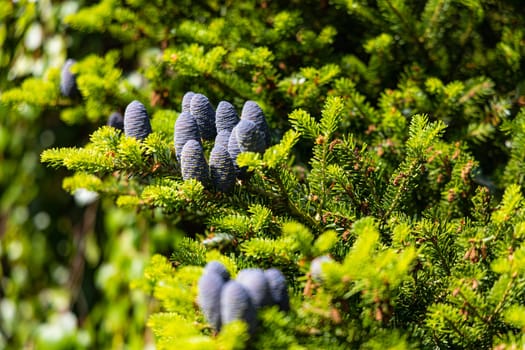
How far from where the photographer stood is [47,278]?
213 cm

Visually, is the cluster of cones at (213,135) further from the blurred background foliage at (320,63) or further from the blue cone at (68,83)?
the blue cone at (68,83)

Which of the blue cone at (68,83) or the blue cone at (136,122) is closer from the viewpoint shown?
the blue cone at (136,122)

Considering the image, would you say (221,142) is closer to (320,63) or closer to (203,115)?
(203,115)

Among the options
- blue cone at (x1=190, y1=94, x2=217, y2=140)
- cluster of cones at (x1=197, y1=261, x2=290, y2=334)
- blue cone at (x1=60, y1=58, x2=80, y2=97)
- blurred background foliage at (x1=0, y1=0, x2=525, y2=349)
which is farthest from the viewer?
blue cone at (x1=60, y1=58, x2=80, y2=97)

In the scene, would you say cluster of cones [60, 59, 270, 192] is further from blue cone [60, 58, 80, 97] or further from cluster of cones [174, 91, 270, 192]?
blue cone [60, 58, 80, 97]

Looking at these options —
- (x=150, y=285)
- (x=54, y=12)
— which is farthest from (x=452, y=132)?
(x=54, y=12)

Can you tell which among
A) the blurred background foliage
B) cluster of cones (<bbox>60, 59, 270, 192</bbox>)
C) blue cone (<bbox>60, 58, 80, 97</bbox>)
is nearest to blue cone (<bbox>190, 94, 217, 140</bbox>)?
cluster of cones (<bbox>60, 59, 270, 192</bbox>)

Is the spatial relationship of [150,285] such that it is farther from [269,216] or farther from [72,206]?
[72,206]

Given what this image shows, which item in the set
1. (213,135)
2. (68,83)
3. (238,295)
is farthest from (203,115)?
(68,83)

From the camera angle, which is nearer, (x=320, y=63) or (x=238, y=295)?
(x=238, y=295)

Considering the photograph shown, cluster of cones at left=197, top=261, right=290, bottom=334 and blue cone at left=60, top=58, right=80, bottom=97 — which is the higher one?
cluster of cones at left=197, top=261, right=290, bottom=334

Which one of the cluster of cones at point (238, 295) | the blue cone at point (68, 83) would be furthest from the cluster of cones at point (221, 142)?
A: the blue cone at point (68, 83)

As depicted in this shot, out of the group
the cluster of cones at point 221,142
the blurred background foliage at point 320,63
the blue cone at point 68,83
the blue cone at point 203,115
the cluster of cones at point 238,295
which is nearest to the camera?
the cluster of cones at point 238,295

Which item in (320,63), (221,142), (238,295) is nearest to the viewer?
(238,295)
